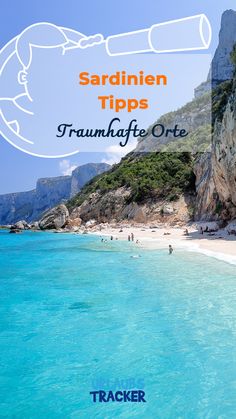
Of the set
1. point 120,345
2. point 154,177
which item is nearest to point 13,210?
point 154,177

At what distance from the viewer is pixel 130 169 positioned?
69.2 m

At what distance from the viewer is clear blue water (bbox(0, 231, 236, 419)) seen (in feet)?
19.9

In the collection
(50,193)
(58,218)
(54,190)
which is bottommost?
(58,218)

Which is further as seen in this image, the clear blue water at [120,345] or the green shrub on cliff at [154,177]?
the green shrub on cliff at [154,177]

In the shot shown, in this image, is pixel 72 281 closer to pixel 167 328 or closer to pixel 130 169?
pixel 167 328

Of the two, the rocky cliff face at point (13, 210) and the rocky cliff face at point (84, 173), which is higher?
the rocky cliff face at point (84, 173)

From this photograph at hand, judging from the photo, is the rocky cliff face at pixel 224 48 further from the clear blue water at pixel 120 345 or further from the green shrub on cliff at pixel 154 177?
the clear blue water at pixel 120 345

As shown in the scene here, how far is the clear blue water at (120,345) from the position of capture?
19.9 ft

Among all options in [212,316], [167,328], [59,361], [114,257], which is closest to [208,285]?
[212,316]

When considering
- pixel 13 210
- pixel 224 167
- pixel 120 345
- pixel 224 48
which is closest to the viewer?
pixel 120 345

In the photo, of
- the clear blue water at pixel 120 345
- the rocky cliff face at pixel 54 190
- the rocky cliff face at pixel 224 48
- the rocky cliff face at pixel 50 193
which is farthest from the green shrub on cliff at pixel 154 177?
the rocky cliff face at pixel 50 193

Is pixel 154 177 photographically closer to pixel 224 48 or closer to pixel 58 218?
pixel 58 218

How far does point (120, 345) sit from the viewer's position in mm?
8641

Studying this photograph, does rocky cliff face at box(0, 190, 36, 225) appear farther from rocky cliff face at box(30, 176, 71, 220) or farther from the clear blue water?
the clear blue water
